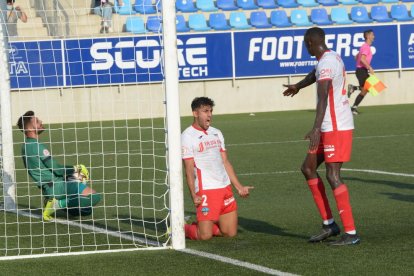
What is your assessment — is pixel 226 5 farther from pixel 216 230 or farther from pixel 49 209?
pixel 216 230

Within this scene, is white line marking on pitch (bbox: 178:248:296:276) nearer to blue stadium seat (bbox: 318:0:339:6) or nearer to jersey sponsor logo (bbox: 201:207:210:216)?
jersey sponsor logo (bbox: 201:207:210:216)

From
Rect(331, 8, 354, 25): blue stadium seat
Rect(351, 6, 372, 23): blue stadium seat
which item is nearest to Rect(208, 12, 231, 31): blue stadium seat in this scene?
Rect(331, 8, 354, 25): blue stadium seat

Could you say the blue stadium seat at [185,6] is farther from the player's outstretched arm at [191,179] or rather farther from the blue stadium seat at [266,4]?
the player's outstretched arm at [191,179]

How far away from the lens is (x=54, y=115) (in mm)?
26438

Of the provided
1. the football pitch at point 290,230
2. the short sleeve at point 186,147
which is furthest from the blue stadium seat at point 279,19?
the short sleeve at point 186,147

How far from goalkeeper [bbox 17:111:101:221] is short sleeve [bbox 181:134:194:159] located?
1967 millimetres

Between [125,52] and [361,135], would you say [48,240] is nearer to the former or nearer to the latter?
[361,135]

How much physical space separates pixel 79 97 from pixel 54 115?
1025mm

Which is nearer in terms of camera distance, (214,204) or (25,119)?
(214,204)

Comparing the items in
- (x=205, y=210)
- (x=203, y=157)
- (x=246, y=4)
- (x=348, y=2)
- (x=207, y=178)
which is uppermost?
(x=246, y=4)

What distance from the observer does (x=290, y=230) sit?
10812mm

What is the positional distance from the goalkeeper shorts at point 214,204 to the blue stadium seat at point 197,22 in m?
20.6

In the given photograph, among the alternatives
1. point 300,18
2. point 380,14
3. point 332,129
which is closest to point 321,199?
point 332,129

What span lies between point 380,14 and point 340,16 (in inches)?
48.8
